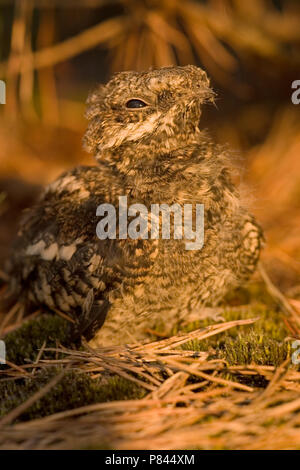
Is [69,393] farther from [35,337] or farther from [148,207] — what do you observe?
[148,207]

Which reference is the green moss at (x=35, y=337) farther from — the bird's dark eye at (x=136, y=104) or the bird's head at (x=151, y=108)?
the bird's dark eye at (x=136, y=104)

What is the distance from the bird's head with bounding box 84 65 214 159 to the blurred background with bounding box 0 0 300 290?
1808 millimetres

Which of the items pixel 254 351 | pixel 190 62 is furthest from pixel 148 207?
pixel 190 62

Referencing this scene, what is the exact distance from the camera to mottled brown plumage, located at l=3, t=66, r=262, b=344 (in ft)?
7.72

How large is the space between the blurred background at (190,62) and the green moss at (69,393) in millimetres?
1996

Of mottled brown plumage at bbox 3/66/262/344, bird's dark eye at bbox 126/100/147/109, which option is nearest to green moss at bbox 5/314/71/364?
mottled brown plumage at bbox 3/66/262/344

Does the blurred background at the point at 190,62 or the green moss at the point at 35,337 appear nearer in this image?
the green moss at the point at 35,337

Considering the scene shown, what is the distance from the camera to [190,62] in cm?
494

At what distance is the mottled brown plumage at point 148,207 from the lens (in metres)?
2.35

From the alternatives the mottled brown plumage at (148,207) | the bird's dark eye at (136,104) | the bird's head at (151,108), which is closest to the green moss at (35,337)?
the mottled brown plumage at (148,207)

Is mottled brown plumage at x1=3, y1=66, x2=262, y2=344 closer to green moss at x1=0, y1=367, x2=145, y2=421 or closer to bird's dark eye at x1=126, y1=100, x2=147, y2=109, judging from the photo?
bird's dark eye at x1=126, y1=100, x2=147, y2=109

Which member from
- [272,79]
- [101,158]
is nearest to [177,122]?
[101,158]
